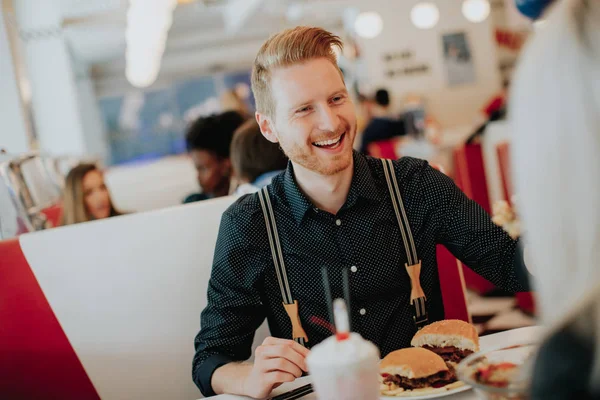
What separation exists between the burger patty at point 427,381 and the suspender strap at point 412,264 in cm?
46

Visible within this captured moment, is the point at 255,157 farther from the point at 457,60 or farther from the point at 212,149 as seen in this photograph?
the point at 457,60

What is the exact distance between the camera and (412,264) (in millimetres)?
1661

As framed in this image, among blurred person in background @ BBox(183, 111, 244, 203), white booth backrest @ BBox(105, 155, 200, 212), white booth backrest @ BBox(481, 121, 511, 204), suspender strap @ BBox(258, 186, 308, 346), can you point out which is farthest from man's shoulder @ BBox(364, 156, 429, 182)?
white booth backrest @ BBox(105, 155, 200, 212)

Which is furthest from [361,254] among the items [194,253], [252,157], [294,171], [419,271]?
[252,157]

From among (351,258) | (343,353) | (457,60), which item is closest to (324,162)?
(351,258)

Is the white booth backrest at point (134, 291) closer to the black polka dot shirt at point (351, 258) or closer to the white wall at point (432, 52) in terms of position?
the black polka dot shirt at point (351, 258)

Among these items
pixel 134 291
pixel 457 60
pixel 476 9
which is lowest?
pixel 134 291

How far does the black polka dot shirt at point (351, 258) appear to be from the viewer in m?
1.63

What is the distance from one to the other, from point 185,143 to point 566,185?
7.28 m

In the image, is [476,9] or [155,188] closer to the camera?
[155,188]

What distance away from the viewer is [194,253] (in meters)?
2.05

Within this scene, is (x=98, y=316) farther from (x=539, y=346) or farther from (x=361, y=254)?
(x=539, y=346)

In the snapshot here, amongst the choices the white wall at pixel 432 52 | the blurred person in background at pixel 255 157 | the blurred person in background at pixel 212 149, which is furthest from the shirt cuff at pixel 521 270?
the white wall at pixel 432 52

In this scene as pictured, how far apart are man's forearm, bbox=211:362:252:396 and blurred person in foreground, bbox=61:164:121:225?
2923 millimetres
